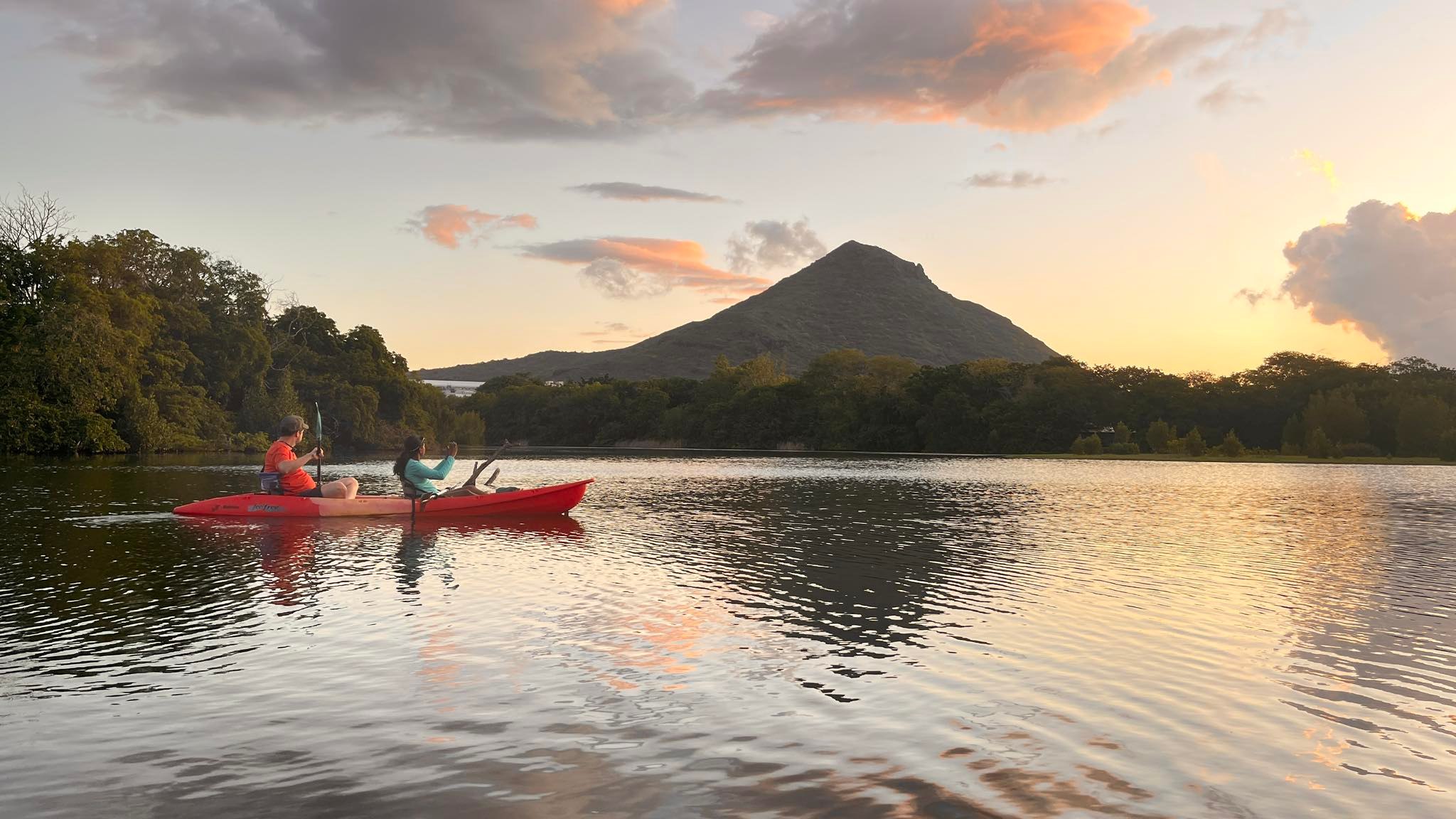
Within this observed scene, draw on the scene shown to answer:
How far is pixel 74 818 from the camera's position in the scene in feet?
18.5

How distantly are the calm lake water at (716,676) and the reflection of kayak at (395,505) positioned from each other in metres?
1.81

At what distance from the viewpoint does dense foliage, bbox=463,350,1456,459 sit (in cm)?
9525

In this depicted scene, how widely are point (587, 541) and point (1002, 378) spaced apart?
107 metres

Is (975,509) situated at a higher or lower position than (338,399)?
lower

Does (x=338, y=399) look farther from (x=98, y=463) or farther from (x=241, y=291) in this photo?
(x=98, y=463)

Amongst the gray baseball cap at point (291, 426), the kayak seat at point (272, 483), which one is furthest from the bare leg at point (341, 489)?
the gray baseball cap at point (291, 426)

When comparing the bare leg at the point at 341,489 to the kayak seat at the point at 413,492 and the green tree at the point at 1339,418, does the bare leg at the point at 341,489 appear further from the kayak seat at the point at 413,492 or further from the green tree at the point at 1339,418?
the green tree at the point at 1339,418

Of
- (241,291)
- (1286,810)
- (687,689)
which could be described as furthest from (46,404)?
(1286,810)

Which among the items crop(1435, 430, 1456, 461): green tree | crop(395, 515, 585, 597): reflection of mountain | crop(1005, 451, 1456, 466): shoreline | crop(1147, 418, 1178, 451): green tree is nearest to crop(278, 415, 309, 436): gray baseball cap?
crop(395, 515, 585, 597): reflection of mountain

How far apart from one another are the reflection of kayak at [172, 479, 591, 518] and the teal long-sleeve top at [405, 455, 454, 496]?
0.46 metres

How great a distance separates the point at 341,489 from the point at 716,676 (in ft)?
57.4

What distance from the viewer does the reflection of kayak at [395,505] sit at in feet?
77.8

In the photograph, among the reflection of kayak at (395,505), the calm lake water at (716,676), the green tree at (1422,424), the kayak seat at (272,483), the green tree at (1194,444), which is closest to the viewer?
the calm lake water at (716,676)

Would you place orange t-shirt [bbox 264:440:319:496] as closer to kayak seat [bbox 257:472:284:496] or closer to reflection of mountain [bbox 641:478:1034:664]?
kayak seat [bbox 257:472:284:496]
